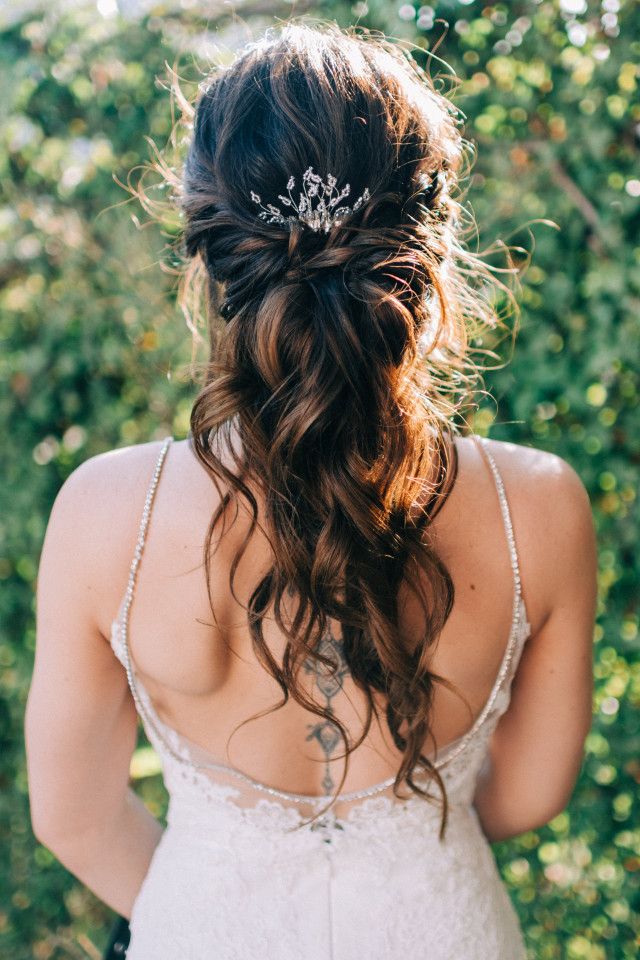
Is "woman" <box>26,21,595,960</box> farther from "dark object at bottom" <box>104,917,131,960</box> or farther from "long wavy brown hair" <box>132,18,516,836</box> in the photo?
"dark object at bottom" <box>104,917,131,960</box>

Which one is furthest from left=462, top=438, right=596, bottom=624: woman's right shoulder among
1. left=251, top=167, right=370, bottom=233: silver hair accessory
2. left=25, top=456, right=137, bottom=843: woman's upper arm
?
left=25, top=456, right=137, bottom=843: woman's upper arm

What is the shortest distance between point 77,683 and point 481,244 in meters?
1.33

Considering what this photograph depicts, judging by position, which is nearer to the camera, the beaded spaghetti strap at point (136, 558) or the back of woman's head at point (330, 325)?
the back of woman's head at point (330, 325)

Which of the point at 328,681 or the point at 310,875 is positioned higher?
the point at 328,681

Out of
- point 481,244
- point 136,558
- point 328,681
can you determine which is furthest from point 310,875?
point 481,244

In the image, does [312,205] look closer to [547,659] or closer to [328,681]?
[328,681]

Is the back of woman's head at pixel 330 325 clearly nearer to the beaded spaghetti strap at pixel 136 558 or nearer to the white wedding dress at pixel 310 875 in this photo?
the beaded spaghetti strap at pixel 136 558

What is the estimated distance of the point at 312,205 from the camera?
3.15 ft

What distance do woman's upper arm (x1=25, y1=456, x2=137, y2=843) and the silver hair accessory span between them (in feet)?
1.36

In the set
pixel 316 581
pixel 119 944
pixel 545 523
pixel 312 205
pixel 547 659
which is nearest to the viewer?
pixel 312 205

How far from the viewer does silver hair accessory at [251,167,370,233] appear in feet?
3.13

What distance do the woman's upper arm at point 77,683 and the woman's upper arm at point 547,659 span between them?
0.59 meters

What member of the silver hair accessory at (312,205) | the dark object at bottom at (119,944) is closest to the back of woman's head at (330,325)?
the silver hair accessory at (312,205)

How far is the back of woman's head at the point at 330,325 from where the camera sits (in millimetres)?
970
